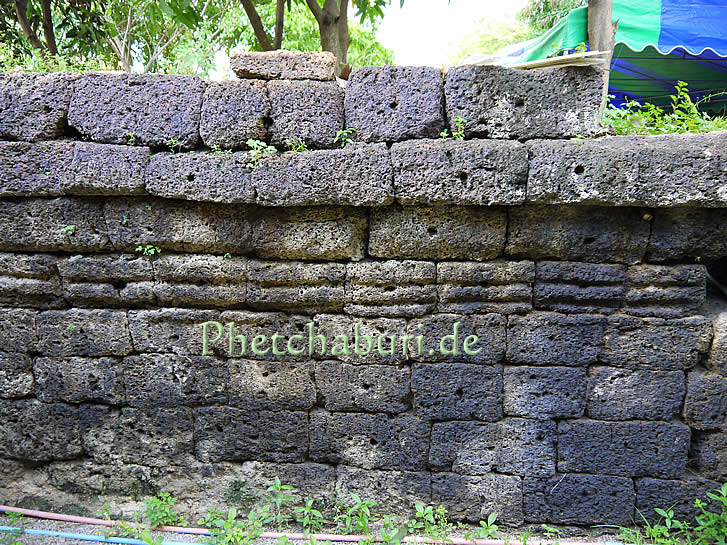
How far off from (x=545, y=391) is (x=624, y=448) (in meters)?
0.60

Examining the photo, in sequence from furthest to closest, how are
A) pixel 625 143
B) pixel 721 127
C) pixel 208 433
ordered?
pixel 208 433
pixel 721 127
pixel 625 143

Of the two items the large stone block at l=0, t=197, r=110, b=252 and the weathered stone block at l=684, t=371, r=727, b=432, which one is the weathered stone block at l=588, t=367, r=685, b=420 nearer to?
the weathered stone block at l=684, t=371, r=727, b=432

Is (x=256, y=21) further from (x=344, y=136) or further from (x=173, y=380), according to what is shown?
(x=173, y=380)

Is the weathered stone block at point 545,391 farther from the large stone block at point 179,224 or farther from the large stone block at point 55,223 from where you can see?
the large stone block at point 55,223

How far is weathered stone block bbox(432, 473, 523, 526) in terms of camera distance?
10.1ft

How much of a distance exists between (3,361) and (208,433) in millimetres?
1511

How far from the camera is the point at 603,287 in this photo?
2.91 metres

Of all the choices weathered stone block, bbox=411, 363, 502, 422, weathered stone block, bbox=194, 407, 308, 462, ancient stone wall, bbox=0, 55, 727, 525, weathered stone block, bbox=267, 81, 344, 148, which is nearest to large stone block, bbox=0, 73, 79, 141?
ancient stone wall, bbox=0, 55, 727, 525

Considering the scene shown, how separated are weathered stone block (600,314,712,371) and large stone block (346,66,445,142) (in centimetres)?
169

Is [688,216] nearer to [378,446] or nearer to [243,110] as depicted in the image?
[378,446]

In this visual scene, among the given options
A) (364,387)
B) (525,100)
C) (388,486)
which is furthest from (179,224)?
(525,100)

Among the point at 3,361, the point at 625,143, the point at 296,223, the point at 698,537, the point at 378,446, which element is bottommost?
the point at 698,537

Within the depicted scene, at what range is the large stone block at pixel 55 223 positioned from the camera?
3.08 meters

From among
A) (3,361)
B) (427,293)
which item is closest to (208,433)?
(3,361)
